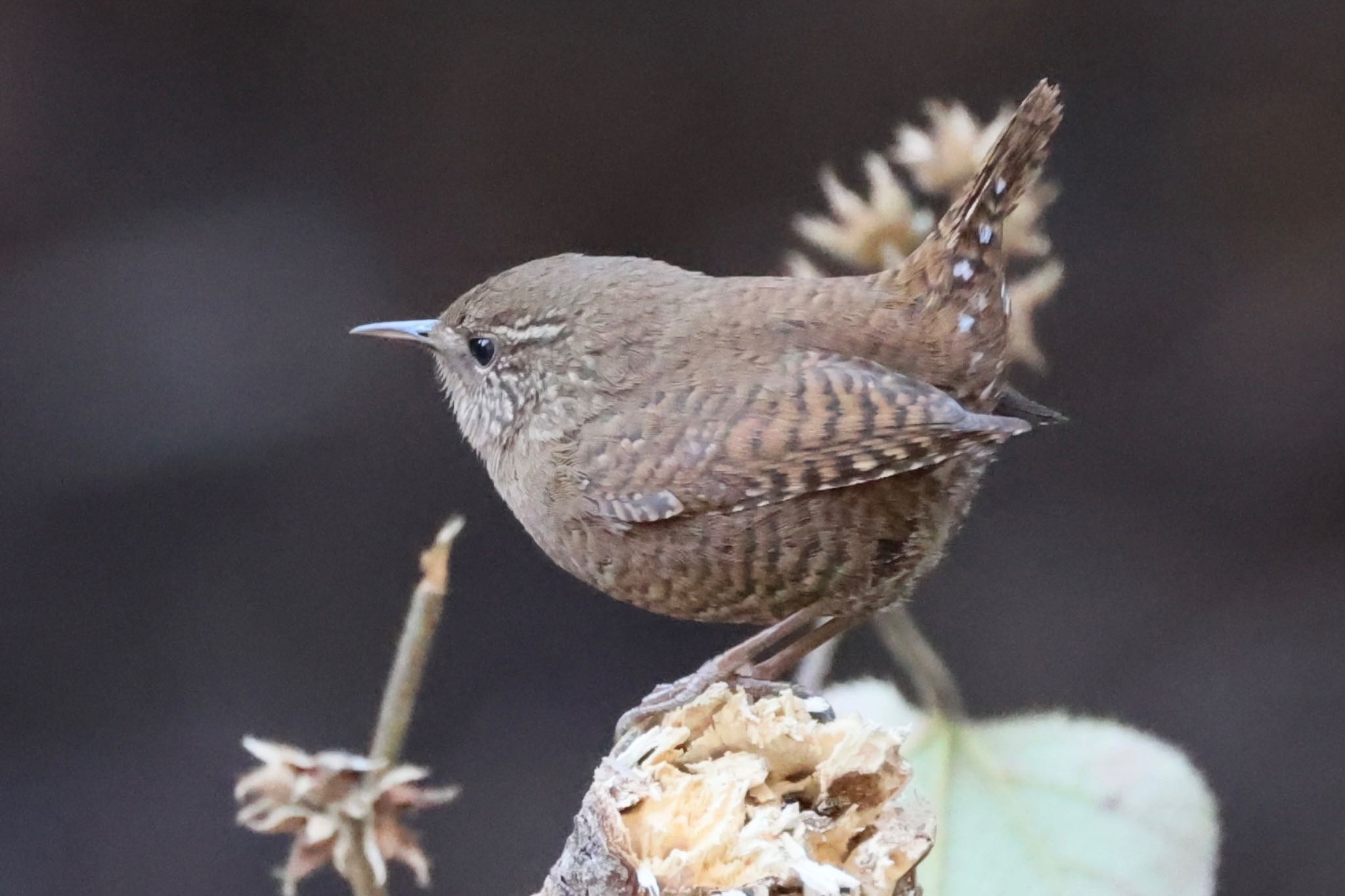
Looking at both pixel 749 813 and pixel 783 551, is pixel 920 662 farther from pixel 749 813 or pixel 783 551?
pixel 749 813

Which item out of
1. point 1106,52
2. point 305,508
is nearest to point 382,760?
point 305,508

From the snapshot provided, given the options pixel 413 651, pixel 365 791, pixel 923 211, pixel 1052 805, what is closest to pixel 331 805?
pixel 365 791

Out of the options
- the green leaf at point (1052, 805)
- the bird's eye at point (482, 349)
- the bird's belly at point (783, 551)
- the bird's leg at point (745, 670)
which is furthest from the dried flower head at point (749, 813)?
the green leaf at point (1052, 805)

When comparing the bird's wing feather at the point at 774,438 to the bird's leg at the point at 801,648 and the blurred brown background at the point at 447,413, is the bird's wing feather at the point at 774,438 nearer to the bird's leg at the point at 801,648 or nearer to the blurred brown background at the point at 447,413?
the bird's leg at the point at 801,648

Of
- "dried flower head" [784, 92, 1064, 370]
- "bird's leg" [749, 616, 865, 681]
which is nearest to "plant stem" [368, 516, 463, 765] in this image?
"bird's leg" [749, 616, 865, 681]

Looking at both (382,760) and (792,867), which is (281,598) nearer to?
(382,760)
